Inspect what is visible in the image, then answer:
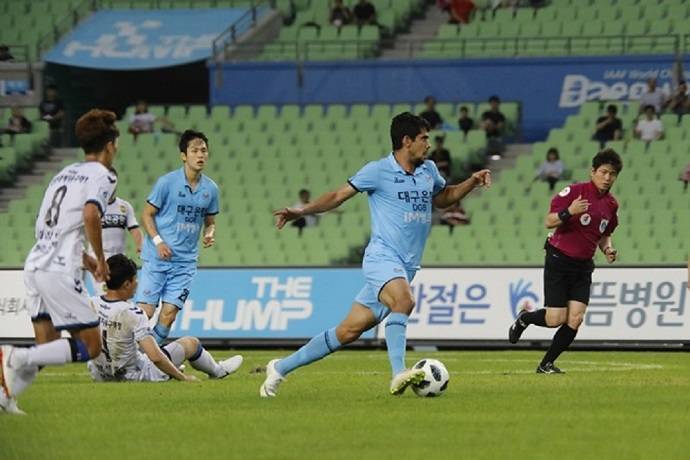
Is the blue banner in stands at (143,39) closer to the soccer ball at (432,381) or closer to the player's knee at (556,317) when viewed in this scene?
the player's knee at (556,317)

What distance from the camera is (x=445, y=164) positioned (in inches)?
1151

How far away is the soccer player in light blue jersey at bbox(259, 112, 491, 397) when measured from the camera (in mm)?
13031

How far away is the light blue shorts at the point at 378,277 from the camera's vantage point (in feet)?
42.8

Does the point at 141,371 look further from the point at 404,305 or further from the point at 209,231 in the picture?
the point at 404,305

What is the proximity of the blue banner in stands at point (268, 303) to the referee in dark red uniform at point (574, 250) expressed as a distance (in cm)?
720

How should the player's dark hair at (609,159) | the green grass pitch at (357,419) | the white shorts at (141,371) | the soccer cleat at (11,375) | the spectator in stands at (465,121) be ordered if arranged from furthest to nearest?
1. the spectator in stands at (465,121)
2. the player's dark hair at (609,159)
3. the white shorts at (141,371)
4. the soccer cleat at (11,375)
5. the green grass pitch at (357,419)

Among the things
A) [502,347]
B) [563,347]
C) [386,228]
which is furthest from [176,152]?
[386,228]

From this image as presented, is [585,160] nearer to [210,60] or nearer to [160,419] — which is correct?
[210,60]

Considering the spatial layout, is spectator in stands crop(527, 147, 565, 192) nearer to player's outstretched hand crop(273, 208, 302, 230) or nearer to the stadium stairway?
the stadium stairway

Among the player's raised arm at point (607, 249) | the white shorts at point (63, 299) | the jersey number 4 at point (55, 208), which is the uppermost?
the jersey number 4 at point (55, 208)

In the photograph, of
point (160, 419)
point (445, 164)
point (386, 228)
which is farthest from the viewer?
point (445, 164)

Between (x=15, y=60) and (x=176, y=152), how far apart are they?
5944 millimetres

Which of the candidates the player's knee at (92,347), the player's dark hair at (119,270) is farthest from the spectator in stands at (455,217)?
the player's knee at (92,347)

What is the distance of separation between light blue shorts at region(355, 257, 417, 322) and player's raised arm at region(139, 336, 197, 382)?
2.33 meters
